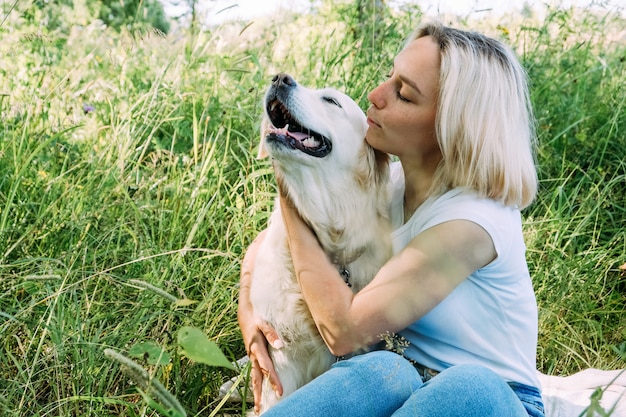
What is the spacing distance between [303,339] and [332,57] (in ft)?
5.83

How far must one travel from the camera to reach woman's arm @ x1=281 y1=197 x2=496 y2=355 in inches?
72.5

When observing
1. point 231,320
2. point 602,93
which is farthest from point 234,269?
point 602,93

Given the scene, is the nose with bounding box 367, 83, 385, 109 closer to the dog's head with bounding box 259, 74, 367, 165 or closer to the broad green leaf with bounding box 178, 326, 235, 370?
the dog's head with bounding box 259, 74, 367, 165

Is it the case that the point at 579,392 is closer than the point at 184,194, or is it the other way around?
the point at 579,392

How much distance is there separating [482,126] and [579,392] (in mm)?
912

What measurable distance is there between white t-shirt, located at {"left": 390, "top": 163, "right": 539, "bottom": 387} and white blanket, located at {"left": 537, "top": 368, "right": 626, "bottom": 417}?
24 cm

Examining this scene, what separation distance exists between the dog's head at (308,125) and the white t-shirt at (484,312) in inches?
13.1

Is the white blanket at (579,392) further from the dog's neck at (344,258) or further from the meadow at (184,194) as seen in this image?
the dog's neck at (344,258)

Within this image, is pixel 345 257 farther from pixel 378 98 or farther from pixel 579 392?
pixel 579 392

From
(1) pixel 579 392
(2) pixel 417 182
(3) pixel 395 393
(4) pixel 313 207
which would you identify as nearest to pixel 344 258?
(4) pixel 313 207

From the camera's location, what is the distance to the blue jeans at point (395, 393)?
1.55 metres

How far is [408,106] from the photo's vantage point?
2.08 meters

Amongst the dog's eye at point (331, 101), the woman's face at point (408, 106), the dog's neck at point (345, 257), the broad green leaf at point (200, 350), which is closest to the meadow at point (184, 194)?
the broad green leaf at point (200, 350)

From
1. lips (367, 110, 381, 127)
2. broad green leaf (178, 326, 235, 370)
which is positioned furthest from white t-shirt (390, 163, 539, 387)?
broad green leaf (178, 326, 235, 370)
